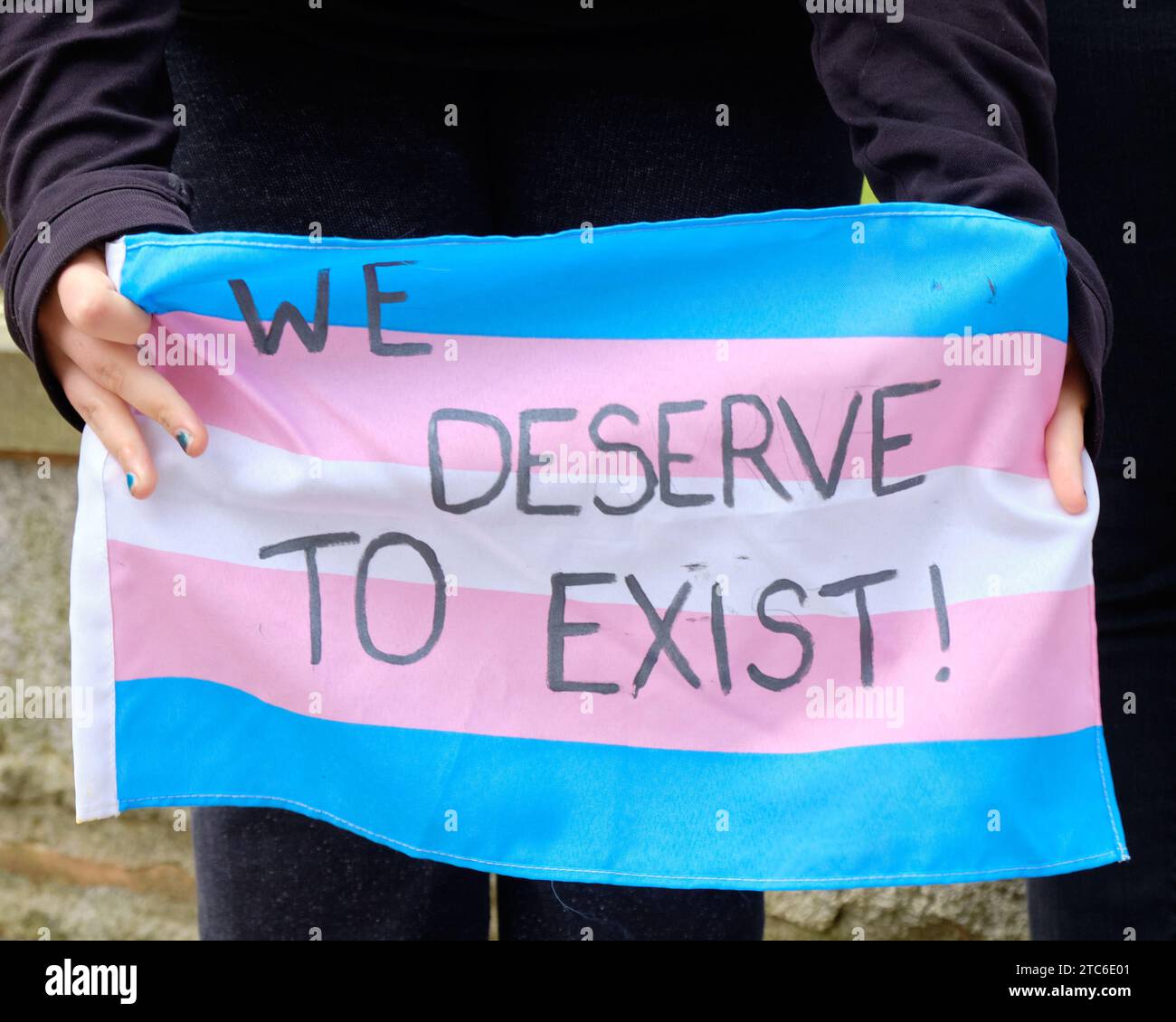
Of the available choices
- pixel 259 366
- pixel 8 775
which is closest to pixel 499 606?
pixel 259 366

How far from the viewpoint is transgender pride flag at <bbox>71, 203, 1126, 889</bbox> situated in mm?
1115

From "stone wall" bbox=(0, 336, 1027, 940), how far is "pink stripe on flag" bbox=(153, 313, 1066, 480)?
32.6 inches

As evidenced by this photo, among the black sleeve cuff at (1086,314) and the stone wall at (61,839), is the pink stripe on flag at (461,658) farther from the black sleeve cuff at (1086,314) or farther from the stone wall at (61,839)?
the stone wall at (61,839)

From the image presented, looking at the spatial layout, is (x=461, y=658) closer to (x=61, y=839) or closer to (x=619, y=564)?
(x=619, y=564)

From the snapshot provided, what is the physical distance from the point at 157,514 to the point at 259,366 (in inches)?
6.3

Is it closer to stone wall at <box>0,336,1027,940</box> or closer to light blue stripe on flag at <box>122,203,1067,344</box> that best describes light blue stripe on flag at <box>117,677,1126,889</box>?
light blue stripe on flag at <box>122,203,1067,344</box>

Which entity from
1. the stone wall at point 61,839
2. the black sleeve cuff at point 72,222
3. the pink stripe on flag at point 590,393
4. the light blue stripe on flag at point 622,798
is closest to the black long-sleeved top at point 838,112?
the black sleeve cuff at point 72,222

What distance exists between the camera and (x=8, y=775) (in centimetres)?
198

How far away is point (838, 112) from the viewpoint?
3.75ft

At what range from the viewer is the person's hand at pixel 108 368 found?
3.36 feet

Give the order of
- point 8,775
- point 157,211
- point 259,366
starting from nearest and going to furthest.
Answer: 1. point 157,211
2. point 259,366
3. point 8,775

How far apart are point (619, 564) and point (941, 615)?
0.28 meters

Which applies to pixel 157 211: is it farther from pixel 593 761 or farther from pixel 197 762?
pixel 593 761

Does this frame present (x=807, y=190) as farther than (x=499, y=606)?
Yes
